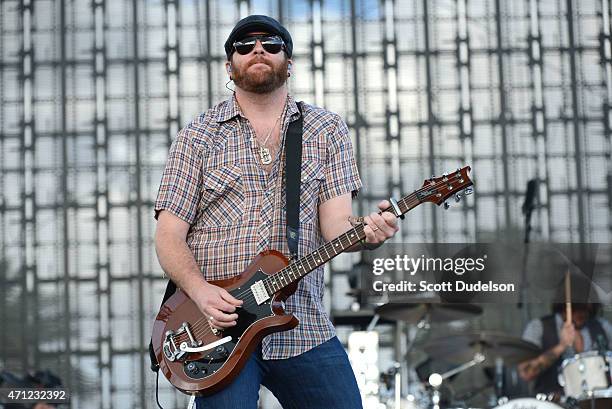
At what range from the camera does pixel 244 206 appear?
352 centimetres

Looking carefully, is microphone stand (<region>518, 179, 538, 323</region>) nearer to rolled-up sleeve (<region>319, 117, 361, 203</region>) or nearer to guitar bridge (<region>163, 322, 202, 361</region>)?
rolled-up sleeve (<region>319, 117, 361, 203</region>)

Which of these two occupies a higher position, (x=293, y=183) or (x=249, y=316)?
(x=293, y=183)

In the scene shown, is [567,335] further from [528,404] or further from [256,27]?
[256,27]

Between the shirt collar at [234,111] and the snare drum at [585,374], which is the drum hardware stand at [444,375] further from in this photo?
the shirt collar at [234,111]

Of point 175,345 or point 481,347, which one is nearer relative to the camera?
point 175,345

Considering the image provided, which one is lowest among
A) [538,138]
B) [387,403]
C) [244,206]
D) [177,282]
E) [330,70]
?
A: [387,403]

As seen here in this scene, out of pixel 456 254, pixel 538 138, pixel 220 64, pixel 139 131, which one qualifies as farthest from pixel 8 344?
pixel 538 138

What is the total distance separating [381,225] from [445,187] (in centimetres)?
26

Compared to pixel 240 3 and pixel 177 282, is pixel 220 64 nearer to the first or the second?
pixel 240 3

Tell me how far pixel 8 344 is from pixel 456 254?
240 cm

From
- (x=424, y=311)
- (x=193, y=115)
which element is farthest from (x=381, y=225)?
(x=193, y=115)

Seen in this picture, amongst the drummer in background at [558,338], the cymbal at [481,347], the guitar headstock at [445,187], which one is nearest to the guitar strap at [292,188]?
the guitar headstock at [445,187]

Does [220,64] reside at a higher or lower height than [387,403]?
higher

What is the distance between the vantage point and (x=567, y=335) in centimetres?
634
